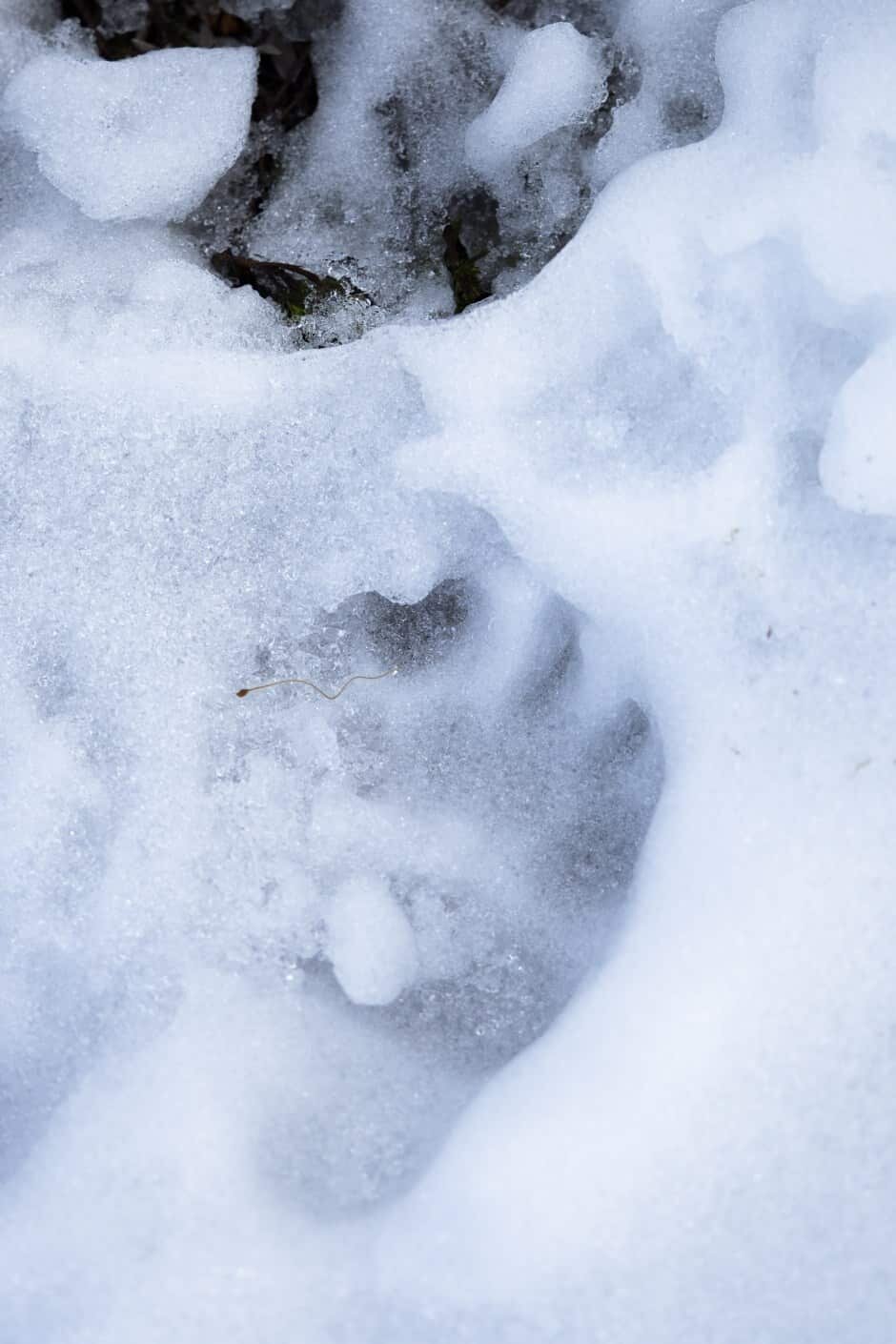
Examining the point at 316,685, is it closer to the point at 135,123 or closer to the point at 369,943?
the point at 369,943

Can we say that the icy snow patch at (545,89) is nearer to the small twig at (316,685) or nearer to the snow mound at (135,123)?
the snow mound at (135,123)

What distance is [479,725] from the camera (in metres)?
1.31

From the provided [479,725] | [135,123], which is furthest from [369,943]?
[135,123]

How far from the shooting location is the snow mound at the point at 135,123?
1333 mm

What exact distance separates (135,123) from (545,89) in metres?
0.48

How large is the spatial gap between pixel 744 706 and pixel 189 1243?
2.50 ft

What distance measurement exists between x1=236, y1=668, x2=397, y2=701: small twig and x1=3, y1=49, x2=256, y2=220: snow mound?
578 millimetres

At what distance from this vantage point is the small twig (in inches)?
50.6

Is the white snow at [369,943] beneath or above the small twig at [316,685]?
beneath

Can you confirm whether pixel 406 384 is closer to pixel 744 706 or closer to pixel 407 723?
pixel 407 723

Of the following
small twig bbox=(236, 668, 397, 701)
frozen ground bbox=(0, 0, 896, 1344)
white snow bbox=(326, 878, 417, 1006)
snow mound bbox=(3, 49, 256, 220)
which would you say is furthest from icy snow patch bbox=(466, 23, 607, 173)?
white snow bbox=(326, 878, 417, 1006)

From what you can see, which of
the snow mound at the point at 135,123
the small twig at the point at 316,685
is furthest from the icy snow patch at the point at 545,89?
the small twig at the point at 316,685

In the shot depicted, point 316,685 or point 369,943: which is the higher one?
point 316,685

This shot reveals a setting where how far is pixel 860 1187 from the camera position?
1103 mm
